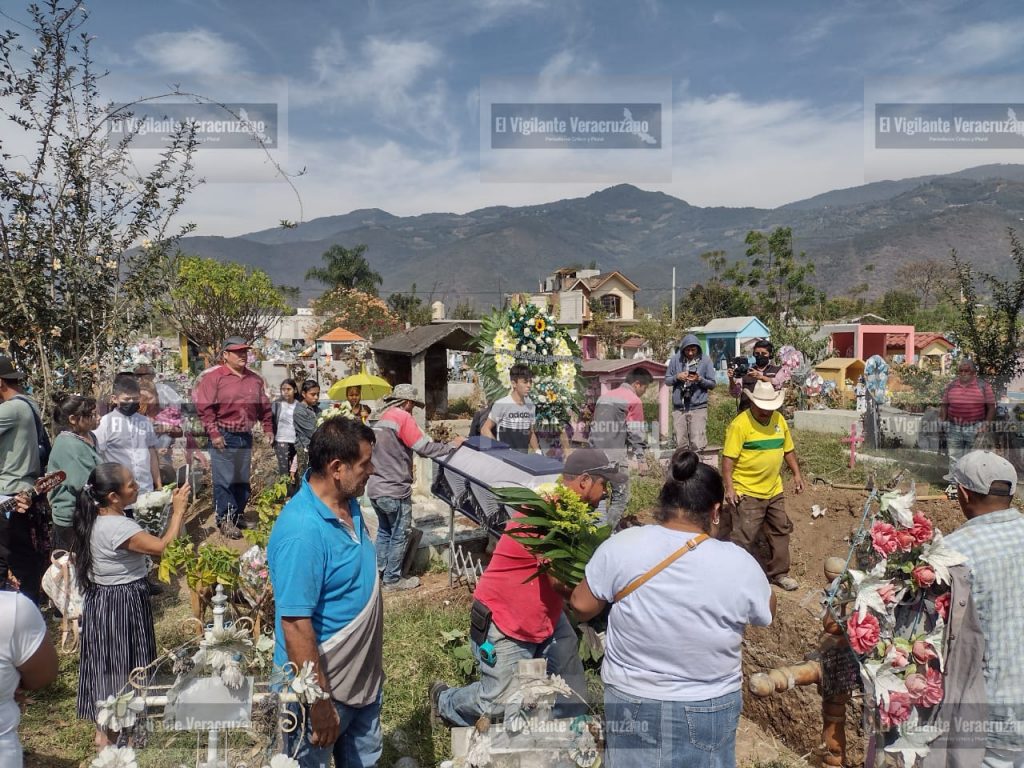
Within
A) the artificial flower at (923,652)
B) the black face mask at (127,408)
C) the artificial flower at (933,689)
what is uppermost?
the black face mask at (127,408)

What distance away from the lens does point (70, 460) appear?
4.52m

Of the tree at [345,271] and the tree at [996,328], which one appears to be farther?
the tree at [345,271]

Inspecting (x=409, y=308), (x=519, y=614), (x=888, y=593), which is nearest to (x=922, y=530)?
(x=888, y=593)

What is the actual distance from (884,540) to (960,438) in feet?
25.0

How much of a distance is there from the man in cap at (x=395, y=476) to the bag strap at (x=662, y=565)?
2960 millimetres

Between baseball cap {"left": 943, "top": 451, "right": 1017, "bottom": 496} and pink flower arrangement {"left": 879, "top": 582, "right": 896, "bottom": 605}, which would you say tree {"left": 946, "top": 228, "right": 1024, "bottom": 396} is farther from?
pink flower arrangement {"left": 879, "top": 582, "right": 896, "bottom": 605}

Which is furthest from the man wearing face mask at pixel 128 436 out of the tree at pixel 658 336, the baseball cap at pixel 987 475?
the tree at pixel 658 336

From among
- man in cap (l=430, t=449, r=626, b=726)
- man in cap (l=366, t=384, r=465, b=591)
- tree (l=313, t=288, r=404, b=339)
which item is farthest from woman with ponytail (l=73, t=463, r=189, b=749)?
tree (l=313, t=288, r=404, b=339)

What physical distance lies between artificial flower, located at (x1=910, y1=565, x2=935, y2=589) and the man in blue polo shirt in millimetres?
2013

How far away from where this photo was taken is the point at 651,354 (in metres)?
28.4

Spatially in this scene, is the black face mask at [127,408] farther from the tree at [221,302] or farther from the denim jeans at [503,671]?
→ the tree at [221,302]

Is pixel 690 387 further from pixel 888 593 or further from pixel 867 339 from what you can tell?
pixel 867 339

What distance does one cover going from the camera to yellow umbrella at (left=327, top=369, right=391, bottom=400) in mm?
7196

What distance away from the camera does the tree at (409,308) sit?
1820 inches
